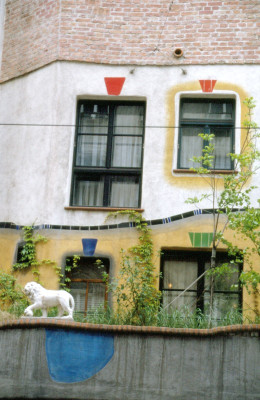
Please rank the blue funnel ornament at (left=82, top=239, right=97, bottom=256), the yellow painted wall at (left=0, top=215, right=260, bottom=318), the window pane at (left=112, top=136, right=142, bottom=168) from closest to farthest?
the yellow painted wall at (left=0, top=215, right=260, bottom=318)
the blue funnel ornament at (left=82, top=239, right=97, bottom=256)
the window pane at (left=112, top=136, right=142, bottom=168)

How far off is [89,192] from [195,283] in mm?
2874

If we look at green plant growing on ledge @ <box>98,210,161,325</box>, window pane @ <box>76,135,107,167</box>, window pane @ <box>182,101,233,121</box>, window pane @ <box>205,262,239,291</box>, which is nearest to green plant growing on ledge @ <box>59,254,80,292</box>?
green plant growing on ledge @ <box>98,210,161,325</box>

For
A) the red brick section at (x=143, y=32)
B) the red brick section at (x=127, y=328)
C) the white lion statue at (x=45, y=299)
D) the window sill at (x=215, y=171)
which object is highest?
the red brick section at (x=143, y=32)

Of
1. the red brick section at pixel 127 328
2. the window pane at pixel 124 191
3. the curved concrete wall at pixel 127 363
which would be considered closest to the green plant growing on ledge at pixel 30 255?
the window pane at pixel 124 191

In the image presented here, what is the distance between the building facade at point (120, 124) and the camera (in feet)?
43.8

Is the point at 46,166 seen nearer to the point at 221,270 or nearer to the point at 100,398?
the point at 221,270

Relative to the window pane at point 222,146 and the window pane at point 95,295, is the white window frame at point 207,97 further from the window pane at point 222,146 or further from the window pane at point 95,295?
the window pane at point 95,295

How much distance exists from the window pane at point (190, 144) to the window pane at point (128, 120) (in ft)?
3.03

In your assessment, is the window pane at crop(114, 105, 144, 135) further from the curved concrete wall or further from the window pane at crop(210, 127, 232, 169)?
the curved concrete wall

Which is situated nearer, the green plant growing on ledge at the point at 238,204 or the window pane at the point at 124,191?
the green plant growing on ledge at the point at 238,204

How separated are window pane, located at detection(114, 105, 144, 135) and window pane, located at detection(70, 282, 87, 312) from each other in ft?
10.7

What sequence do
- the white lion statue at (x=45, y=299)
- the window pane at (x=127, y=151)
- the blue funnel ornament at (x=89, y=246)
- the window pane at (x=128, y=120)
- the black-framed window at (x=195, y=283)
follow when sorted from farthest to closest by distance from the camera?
the window pane at (x=128, y=120), the window pane at (x=127, y=151), the blue funnel ornament at (x=89, y=246), the black-framed window at (x=195, y=283), the white lion statue at (x=45, y=299)

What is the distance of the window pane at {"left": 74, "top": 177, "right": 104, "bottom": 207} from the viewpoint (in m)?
14.0

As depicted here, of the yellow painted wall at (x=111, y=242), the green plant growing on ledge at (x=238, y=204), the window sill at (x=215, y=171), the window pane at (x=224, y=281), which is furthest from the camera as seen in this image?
the window sill at (x=215, y=171)
